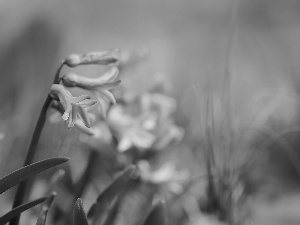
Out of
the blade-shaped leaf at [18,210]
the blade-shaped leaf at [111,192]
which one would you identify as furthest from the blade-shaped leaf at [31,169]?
the blade-shaped leaf at [111,192]

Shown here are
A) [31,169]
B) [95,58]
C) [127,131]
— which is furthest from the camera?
[127,131]

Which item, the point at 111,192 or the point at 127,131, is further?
the point at 127,131

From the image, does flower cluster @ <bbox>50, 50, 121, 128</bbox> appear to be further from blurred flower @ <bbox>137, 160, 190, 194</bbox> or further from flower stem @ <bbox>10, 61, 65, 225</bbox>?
blurred flower @ <bbox>137, 160, 190, 194</bbox>

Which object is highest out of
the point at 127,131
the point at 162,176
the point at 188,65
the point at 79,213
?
the point at 79,213

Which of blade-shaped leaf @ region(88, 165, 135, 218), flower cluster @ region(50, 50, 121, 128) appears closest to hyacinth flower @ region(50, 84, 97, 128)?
flower cluster @ region(50, 50, 121, 128)

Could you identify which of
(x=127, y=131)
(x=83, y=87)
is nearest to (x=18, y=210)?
(x=83, y=87)

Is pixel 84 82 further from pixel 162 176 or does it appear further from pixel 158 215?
pixel 162 176

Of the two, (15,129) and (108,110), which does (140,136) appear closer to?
(108,110)
